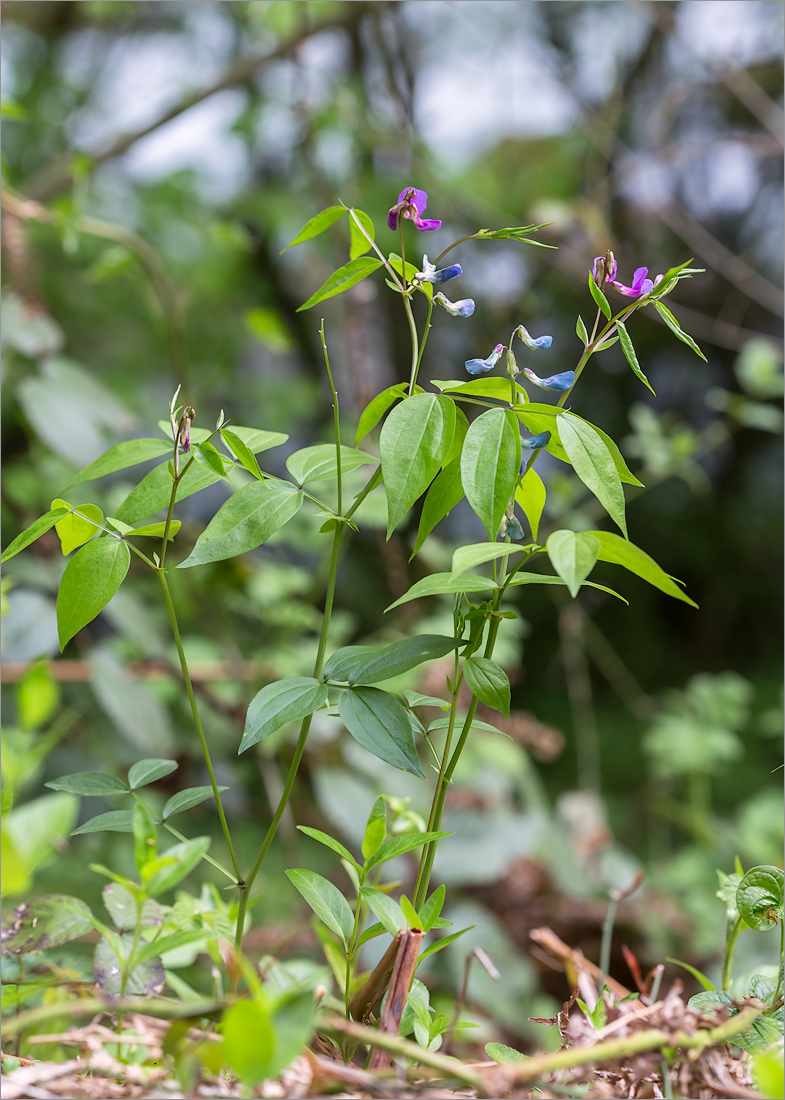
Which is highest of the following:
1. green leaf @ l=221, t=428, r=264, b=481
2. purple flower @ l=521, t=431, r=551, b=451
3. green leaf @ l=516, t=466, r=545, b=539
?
green leaf @ l=221, t=428, r=264, b=481

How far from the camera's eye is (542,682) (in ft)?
6.47

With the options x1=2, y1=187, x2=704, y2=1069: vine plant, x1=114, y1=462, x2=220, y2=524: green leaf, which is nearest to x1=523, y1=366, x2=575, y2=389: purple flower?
x1=2, y1=187, x2=704, y2=1069: vine plant

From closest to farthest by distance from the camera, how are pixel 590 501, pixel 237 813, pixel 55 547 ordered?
pixel 55 547, pixel 237 813, pixel 590 501

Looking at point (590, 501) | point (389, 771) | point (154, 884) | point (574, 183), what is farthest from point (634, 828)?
point (154, 884)

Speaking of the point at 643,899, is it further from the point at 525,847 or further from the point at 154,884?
the point at 154,884

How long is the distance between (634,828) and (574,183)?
1436 mm

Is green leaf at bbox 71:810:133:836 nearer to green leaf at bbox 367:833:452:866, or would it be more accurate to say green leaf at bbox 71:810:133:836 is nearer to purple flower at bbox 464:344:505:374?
green leaf at bbox 367:833:452:866

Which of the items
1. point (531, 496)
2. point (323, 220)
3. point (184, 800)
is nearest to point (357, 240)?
point (323, 220)

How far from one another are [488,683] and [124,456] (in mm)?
163

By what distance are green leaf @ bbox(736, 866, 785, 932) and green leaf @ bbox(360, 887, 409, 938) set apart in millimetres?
123

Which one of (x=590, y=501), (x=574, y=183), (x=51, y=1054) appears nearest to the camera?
(x=51, y=1054)

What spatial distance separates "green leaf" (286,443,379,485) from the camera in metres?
0.29

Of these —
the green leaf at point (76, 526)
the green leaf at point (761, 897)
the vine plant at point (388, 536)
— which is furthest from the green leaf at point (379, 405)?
the green leaf at point (761, 897)

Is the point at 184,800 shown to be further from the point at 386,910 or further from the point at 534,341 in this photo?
the point at 534,341
